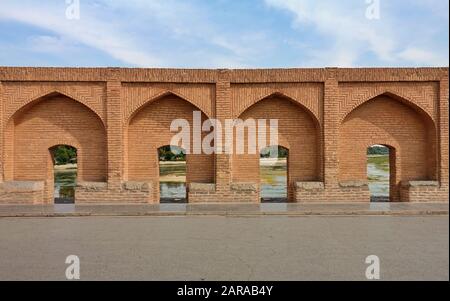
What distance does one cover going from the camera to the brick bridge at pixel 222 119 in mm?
10359

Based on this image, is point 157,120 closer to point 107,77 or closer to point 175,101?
point 175,101

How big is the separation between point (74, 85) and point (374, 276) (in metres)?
9.96

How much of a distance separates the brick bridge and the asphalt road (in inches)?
88.9

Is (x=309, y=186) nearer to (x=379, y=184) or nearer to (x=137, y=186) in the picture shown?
(x=137, y=186)

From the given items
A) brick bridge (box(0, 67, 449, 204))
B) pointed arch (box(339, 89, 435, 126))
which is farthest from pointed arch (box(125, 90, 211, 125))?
pointed arch (box(339, 89, 435, 126))

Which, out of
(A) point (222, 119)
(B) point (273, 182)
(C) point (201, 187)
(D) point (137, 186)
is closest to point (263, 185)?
(B) point (273, 182)

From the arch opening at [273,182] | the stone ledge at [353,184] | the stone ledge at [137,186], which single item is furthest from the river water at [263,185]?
the stone ledge at [353,184]

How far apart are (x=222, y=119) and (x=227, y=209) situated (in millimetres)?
3002

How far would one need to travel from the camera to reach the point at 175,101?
1091 centimetres

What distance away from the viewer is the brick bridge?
34.0ft

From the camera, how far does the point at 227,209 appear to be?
9.21m

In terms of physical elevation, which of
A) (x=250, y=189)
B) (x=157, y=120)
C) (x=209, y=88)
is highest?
(x=209, y=88)
